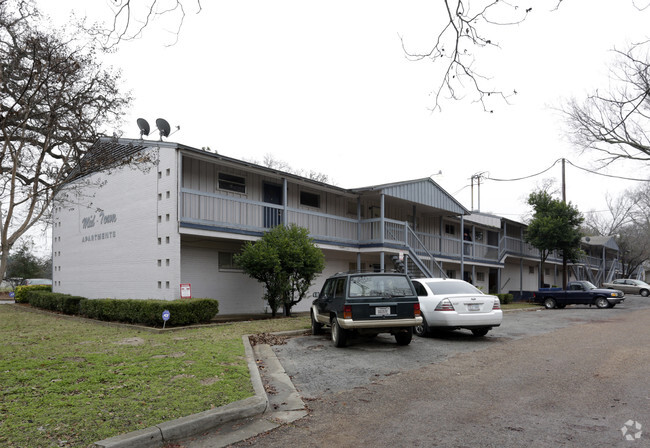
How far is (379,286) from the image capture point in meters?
10.3

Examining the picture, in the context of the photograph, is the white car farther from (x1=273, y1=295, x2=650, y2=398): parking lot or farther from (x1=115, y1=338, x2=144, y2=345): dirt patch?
(x1=115, y1=338, x2=144, y2=345): dirt patch

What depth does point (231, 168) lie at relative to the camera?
1780cm

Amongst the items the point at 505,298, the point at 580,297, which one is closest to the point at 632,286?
the point at 580,297

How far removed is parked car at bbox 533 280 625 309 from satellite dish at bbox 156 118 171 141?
21.3 metres

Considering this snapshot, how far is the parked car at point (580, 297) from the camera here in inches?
1028

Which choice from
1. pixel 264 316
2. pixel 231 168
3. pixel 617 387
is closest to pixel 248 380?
pixel 617 387

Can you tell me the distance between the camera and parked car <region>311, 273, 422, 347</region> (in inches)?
391

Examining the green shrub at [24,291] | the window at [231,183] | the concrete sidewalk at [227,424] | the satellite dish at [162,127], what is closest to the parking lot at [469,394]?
the concrete sidewalk at [227,424]

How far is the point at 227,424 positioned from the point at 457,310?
7513 mm

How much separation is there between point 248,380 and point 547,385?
4.11 m

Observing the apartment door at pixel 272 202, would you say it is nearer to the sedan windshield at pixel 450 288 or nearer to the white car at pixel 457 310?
the sedan windshield at pixel 450 288

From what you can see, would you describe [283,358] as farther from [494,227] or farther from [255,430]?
[494,227]

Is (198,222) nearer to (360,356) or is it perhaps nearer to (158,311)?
(158,311)

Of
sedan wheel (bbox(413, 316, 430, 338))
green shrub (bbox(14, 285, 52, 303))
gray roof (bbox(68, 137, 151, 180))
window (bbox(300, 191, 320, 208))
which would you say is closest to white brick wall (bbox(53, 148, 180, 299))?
gray roof (bbox(68, 137, 151, 180))
